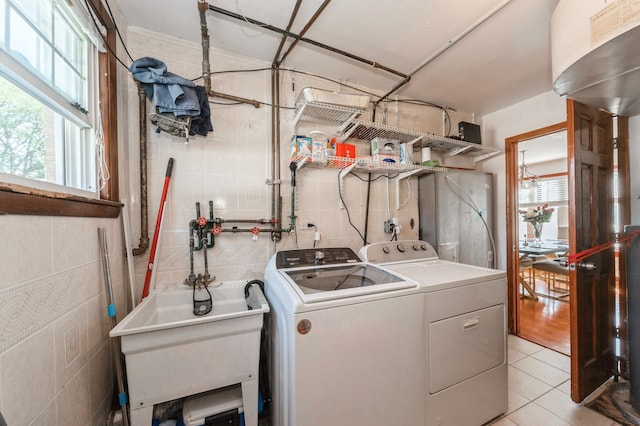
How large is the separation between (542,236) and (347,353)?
7046 mm

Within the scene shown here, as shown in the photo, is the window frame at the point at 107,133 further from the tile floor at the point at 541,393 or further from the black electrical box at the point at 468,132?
the black electrical box at the point at 468,132

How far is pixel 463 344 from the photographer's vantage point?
1396 mm

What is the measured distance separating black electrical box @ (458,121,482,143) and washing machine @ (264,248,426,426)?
6.66ft

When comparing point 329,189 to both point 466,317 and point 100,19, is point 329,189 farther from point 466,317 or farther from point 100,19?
point 100,19

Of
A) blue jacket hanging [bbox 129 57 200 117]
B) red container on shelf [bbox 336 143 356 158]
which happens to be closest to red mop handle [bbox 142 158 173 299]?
blue jacket hanging [bbox 129 57 200 117]

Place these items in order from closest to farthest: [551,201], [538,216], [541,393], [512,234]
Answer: [541,393] < [512,234] < [538,216] < [551,201]

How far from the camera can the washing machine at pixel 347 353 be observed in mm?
1044

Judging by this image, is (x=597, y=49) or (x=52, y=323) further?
(x=597, y=49)

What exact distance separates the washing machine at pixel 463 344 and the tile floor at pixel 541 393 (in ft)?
0.75

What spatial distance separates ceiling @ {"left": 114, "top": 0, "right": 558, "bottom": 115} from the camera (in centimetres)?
148

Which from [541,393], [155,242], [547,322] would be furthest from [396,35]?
[547,322]

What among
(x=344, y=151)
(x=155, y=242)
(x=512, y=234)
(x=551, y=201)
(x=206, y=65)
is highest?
(x=206, y=65)

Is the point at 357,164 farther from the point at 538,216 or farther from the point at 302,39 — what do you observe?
the point at 538,216

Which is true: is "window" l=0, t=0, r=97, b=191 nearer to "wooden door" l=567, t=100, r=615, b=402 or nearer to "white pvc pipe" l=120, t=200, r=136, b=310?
"white pvc pipe" l=120, t=200, r=136, b=310
